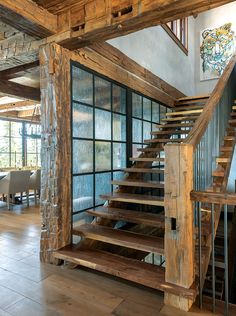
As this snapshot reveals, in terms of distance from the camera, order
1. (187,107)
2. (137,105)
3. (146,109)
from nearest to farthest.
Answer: (137,105) < (146,109) < (187,107)

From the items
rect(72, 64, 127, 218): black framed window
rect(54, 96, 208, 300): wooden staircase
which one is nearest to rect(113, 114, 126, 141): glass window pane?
rect(72, 64, 127, 218): black framed window

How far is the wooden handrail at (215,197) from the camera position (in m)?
1.51

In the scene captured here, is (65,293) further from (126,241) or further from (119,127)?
(119,127)

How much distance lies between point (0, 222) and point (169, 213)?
10.9ft

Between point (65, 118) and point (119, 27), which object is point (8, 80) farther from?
point (119, 27)

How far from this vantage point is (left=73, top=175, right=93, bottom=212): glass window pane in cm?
269

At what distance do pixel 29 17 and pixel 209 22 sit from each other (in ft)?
20.8

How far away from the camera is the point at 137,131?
3.96m

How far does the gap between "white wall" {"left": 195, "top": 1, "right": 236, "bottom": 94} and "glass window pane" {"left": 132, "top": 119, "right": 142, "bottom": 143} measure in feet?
11.9

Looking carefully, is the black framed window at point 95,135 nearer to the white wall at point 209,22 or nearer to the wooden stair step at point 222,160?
Result: the wooden stair step at point 222,160

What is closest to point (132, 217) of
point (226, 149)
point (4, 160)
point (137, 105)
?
point (226, 149)

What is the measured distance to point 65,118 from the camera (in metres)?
2.44

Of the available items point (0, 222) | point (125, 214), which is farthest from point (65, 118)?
point (0, 222)

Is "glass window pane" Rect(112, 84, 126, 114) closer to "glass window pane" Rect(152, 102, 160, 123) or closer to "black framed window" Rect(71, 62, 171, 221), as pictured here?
"black framed window" Rect(71, 62, 171, 221)
